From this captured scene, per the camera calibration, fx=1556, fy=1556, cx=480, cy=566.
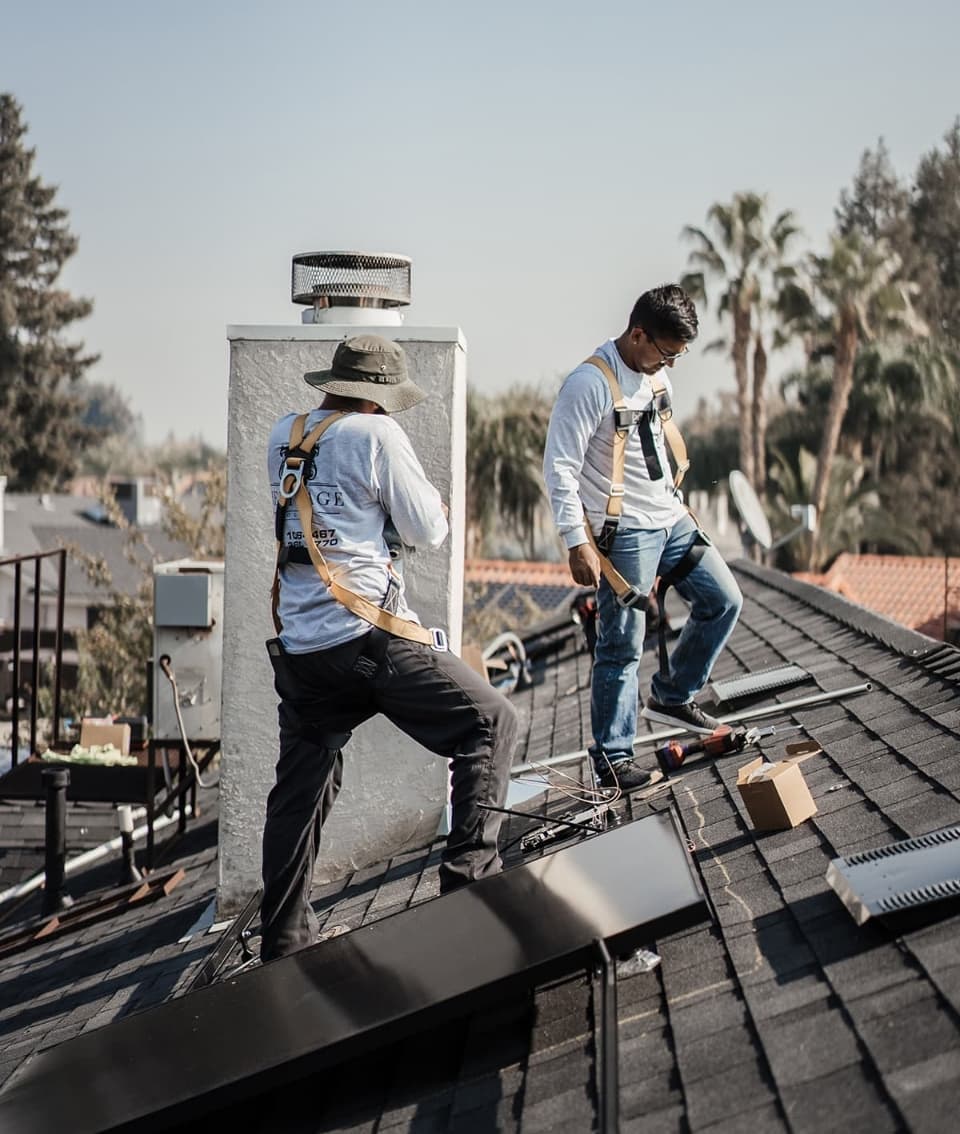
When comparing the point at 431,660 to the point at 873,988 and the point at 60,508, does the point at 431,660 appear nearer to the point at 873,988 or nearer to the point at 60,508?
the point at 873,988

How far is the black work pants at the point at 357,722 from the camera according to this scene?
415cm

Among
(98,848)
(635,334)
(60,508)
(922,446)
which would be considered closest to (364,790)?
(635,334)

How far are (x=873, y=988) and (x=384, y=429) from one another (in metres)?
2.08

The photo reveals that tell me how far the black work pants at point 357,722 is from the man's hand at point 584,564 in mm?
812

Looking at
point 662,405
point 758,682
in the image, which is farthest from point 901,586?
point 662,405

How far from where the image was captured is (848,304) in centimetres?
4259

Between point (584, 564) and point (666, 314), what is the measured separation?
848 millimetres

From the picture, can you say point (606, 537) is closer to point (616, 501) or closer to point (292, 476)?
point (616, 501)

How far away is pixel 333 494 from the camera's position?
4.21 metres

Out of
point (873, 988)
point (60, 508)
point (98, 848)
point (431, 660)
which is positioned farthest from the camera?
point (60, 508)

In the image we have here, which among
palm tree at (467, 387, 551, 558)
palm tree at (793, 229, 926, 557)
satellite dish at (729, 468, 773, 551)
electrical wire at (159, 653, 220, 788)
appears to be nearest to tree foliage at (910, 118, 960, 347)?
palm tree at (793, 229, 926, 557)

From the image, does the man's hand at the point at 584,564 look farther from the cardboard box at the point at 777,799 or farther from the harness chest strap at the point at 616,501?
the cardboard box at the point at 777,799

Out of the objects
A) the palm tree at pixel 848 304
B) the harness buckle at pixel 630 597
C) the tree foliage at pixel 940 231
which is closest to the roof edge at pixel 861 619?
the harness buckle at pixel 630 597

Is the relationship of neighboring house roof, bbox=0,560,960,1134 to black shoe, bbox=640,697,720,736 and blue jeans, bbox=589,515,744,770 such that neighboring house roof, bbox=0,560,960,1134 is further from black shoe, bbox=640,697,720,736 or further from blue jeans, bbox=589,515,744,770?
black shoe, bbox=640,697,720,736
